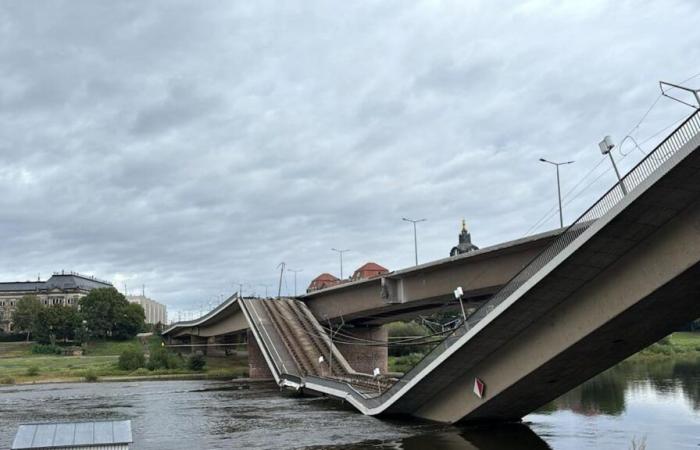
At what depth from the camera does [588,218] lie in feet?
75.4

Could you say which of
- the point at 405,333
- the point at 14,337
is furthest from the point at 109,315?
the point at 405,333

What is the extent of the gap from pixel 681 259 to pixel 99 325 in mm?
139252

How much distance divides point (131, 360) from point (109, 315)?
64446mm

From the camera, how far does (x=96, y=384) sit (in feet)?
230

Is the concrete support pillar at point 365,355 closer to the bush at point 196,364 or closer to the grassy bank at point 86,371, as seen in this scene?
the grassy bank at point 86,371

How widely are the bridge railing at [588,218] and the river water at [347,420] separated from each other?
4.56 metres

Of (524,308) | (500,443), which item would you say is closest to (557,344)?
(524,308)

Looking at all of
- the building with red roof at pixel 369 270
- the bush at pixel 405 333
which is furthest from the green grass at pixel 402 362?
the building with red roof at pixel 369 270

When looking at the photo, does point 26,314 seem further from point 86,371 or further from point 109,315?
point 86,371

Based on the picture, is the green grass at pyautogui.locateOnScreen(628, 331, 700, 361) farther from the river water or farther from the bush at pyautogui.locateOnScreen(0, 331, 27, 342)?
the bush at pyautogui.locateOnScreen(0, 331, 27, 342)

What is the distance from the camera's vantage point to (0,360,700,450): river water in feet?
86.9

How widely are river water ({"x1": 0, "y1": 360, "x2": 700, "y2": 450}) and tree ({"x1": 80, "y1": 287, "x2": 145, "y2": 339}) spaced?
298 ft

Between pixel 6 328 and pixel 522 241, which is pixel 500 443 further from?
pixel 6 328

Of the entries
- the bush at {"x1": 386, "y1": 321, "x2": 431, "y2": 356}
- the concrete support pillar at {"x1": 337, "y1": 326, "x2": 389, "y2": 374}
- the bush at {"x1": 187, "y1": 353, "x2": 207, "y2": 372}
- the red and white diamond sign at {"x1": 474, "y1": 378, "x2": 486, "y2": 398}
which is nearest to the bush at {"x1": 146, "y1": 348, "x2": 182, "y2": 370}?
the bush at {"x1": 187, "y1": 353, "x2": 207, "y2": 372}
